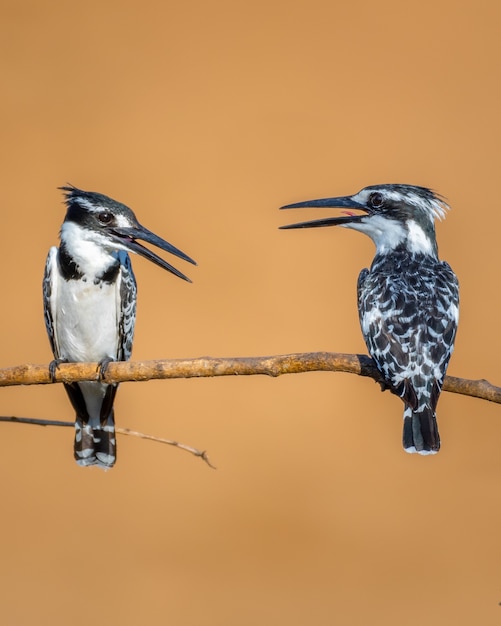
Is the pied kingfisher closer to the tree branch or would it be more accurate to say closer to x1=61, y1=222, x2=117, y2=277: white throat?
x1=61, y1=222, x2=117, y2=277: white throat

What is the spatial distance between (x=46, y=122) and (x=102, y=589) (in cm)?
362

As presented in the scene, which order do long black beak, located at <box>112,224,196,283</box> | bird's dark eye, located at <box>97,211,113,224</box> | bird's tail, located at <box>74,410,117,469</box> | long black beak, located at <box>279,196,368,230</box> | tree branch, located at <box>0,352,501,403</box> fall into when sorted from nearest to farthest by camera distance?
tree branch, located at <box>0,352,501,403</box> → long black beak, located at <box>112,224,196,283</box> → bird's dark eye, located at <box>97,211,113,224</box> → long black beak, located at <box>279,196,368,230</box> → bird's tail, located at <box>74,410,117,469</box>

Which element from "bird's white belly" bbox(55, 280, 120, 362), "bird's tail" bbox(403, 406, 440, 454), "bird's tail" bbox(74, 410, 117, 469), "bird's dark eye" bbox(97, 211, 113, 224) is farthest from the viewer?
"bird's tail" bbox(74, 410, 117, 469)

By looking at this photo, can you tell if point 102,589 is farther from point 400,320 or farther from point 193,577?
point 400,320

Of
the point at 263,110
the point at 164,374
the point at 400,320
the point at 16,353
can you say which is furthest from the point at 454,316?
the point at 263,110

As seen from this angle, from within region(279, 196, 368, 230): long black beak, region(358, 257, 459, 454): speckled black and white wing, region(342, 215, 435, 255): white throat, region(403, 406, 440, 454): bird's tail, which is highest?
region(279, 196, 368, 230): long black beak

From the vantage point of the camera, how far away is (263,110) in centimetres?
867

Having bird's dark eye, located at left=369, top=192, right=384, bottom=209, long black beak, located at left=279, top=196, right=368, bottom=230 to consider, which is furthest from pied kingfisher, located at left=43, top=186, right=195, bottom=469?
bird's dark eye, located at left=369, top=192, right=384, bottom=209

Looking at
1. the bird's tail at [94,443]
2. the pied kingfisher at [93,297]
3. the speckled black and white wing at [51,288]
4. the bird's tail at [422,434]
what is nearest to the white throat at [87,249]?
the pied kingfisher at [93,297]

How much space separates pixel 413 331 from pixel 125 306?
4.65 ft

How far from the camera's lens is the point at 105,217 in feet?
14.9

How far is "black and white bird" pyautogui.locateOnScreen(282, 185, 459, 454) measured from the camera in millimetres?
3857

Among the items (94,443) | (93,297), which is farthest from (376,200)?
(94,443)

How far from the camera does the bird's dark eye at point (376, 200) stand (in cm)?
462
